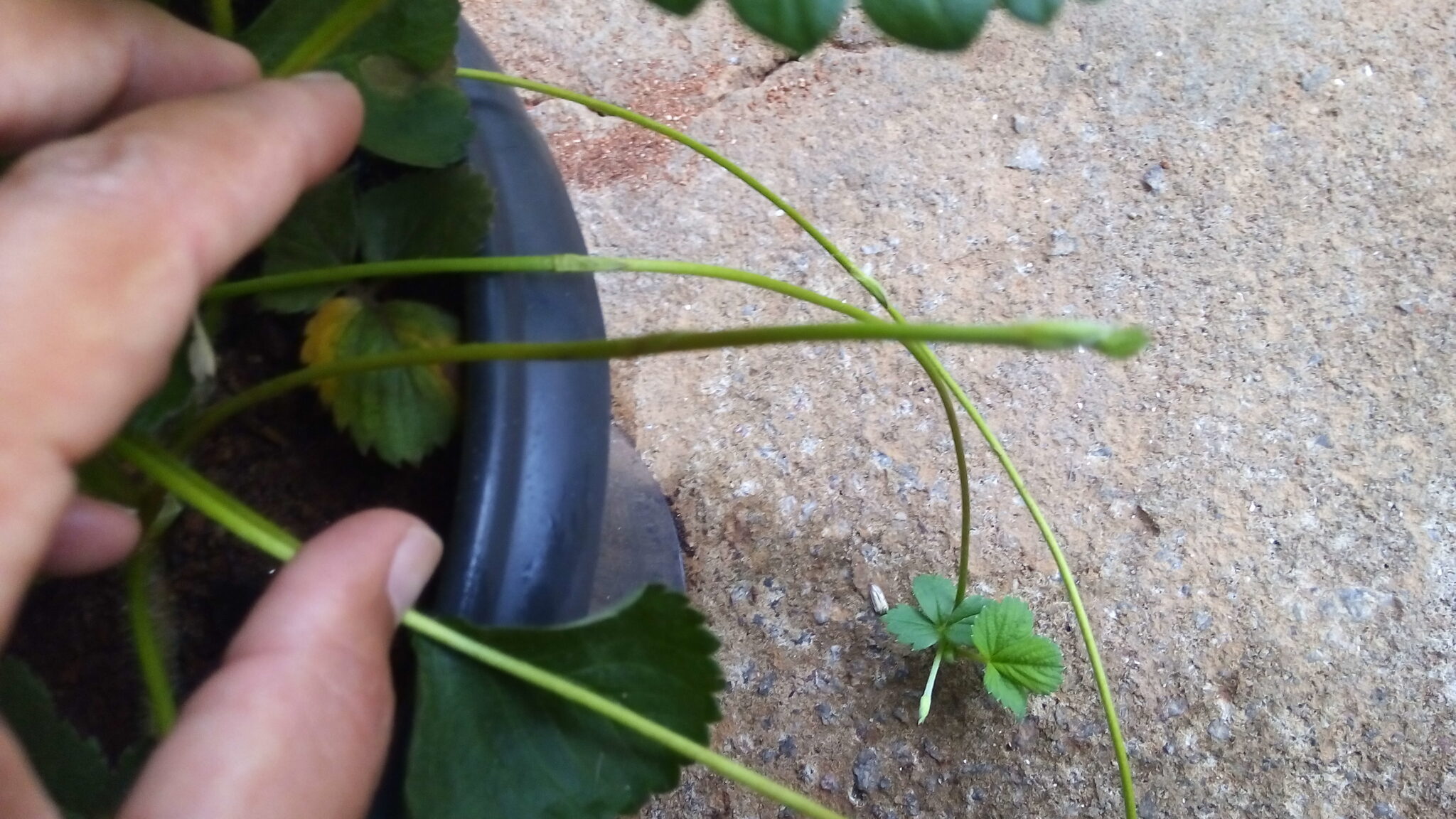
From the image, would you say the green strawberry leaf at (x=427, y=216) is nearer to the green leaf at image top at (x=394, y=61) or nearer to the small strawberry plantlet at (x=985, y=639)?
the green leaf at image top at (x=394, y=61)

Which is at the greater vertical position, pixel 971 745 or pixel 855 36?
pixel 855 36

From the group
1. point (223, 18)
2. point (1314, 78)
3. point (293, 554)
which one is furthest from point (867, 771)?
point (1314, 78)

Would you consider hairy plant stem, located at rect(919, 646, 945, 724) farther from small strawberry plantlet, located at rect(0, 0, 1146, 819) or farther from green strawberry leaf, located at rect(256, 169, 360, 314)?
green strawberry leaf, located at rect(256, 169, 360, 314)

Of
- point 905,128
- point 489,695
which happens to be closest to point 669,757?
point 489,695

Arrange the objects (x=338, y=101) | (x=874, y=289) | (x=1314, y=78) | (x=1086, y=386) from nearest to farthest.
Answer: (x=338, y=101) < (x=874, y=289) < (x=1086, y=386) < (x=1314, y=78)

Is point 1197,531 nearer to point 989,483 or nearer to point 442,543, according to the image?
point 989,483

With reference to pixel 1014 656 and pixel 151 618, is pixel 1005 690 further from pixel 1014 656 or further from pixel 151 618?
pixel 151 618
